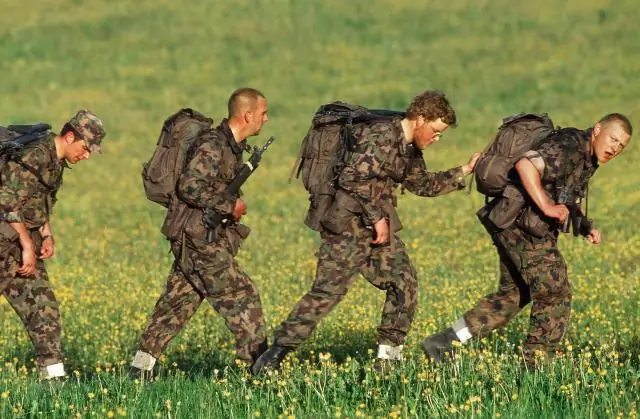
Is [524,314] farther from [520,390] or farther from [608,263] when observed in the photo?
[520,390]

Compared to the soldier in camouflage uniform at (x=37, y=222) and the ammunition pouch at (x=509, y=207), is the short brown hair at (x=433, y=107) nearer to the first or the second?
the ammunition pouch at (x=509, y=207)

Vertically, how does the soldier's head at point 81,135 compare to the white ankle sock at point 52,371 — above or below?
above

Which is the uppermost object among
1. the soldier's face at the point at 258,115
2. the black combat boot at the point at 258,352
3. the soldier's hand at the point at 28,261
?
the soldier's face at the point at 258,115

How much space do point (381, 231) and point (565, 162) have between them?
1.43m

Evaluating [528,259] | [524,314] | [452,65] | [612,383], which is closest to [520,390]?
[612,383]

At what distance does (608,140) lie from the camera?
33.1 feet

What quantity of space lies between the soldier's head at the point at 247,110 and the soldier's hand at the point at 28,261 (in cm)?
176

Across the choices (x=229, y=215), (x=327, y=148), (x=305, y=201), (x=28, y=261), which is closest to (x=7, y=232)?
(x=28, y=261)

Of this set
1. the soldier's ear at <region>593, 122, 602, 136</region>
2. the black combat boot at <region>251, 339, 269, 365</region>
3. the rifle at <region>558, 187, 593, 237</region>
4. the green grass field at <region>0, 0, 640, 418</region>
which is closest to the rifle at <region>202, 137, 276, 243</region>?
the black combat boot at <region>251, 339, 269, 365</region>

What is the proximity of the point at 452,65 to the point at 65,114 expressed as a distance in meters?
11.1

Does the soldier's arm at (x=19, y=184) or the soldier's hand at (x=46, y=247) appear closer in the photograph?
the soldier's arm at (x=19, y=184)

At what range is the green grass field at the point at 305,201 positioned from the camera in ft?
29.7

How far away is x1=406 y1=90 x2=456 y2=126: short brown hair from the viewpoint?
1012 cm

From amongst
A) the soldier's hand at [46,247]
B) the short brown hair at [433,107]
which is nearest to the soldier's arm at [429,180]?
the short brown hair at [433,107]
